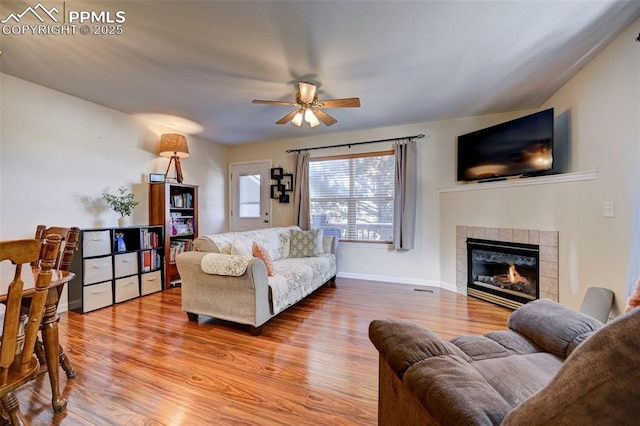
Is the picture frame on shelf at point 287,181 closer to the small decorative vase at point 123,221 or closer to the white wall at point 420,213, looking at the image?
the white wall at point 420,213

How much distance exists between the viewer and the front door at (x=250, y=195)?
5.08 metres

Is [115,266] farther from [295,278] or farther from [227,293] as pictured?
[295,278]

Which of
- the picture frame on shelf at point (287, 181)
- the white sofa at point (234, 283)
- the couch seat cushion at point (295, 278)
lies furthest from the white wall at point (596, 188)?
the picture frame on shelf at point (287, 181)

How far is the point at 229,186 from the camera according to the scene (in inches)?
213

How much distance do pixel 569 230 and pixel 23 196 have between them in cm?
534

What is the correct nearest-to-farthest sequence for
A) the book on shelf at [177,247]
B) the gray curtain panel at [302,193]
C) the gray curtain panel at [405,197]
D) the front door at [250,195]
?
the book on shelf at [177,247]
the gray curtain panel at [405,197]
the gray curtain panel at [302,193]
the front door at [250,195]

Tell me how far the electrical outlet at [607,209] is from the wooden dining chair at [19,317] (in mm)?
3561

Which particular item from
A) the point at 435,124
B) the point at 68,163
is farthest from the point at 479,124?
the point at 68,163

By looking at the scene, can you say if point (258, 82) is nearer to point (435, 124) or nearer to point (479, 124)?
point (435, 124)

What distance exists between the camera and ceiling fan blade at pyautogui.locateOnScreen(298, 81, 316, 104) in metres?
2.53

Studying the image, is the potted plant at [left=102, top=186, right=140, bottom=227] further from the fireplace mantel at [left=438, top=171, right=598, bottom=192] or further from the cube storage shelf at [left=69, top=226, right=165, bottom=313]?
the fireplace mantel at [left=438, top=171, right=598, bottom=192]

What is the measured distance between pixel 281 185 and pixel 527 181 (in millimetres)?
3551

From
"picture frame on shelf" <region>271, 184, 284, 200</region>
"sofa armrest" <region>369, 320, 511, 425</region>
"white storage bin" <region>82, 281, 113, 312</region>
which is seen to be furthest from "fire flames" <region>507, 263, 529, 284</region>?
"white storage bin" <region>82, 281, 113, 312</region>

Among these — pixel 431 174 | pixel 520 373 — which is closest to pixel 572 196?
pixel 431 174
